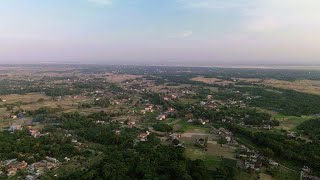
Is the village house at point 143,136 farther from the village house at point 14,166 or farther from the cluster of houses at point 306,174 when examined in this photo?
the cluster of houses at point 306,174

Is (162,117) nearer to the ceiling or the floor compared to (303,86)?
nearer to the floor

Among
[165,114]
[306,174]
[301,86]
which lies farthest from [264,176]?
[301,86]

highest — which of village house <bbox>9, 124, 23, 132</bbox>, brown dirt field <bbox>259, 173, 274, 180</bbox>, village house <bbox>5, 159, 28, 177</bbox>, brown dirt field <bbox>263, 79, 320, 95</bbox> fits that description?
brown dirt field <bbox>263, 79, 320, 95</bbox>

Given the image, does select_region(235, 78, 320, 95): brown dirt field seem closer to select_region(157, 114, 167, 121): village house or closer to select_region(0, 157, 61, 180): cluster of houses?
select_region(157, 114, 167, 121): village house

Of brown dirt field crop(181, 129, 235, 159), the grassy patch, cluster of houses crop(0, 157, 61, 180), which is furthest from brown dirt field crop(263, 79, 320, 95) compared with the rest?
cluster of houses crop(0, 157, 61, 180)

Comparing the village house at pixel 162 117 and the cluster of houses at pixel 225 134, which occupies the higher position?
the village house at pixel 162 117

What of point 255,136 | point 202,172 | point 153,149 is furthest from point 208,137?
point 202,172

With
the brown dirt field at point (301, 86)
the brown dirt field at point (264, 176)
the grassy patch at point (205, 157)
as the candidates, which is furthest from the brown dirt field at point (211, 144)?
the brown dirt field at point (301, 86)

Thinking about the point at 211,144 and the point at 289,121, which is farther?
the point at 289,121

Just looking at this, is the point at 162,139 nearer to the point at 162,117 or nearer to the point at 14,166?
the point at 162,117
